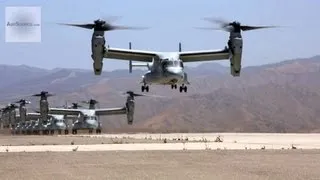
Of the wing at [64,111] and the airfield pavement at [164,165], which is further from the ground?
the wing at [64,111]

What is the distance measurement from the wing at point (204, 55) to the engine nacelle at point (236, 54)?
4.85m

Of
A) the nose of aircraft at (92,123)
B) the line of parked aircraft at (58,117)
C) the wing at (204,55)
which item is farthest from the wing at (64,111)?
the wing at (204,55)

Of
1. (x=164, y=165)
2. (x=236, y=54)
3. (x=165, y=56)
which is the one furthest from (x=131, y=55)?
(x=164, y=165)

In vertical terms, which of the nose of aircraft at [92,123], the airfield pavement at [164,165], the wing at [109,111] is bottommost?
the airfield pavement at [164,165]

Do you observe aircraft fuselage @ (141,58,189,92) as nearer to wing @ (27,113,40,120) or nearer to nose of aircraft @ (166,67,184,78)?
nose of aircraft @ (166,67,184,78)

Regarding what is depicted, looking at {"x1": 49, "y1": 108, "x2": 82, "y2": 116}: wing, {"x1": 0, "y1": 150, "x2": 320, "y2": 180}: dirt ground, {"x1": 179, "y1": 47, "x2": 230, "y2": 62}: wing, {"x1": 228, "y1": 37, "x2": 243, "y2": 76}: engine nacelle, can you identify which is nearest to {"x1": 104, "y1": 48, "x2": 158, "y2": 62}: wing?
{"x1": 179, "y1": 47, "x2": 230, "y2": 62}: wing

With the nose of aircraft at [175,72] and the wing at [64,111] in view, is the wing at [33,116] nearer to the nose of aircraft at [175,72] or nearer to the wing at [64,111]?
the wing at [64,111]

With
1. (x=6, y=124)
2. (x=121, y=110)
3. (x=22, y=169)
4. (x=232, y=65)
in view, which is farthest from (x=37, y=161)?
(x=6, y=124)

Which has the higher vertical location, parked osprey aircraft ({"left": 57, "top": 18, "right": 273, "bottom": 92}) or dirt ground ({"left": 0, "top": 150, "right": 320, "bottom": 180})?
parked osprey aircraft ({"left": 57, "top": 18, "right": 273, "bottom": 92})

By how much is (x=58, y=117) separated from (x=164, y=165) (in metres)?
112

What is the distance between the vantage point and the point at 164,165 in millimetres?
28094

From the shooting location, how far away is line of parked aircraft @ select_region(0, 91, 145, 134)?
400 ft

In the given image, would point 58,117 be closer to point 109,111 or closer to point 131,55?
point 109,111

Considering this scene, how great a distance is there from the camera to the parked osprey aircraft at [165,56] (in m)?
56.6
